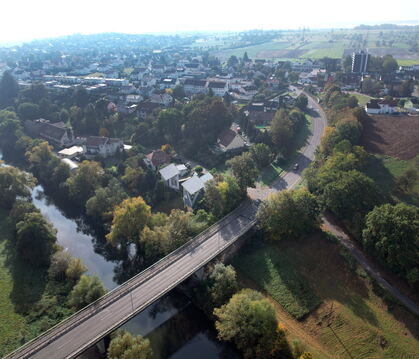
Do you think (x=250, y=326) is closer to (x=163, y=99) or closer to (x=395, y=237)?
(x=395, y=237)

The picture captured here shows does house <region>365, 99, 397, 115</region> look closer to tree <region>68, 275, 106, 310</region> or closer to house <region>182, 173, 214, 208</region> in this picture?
house <region>182, 173, 214, 208</region>

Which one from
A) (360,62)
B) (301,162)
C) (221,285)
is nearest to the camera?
(221,285)

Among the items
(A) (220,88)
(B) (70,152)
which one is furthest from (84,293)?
Answer: (A) (220,88)

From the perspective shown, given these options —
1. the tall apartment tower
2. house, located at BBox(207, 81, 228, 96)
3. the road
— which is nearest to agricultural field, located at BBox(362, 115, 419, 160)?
the road

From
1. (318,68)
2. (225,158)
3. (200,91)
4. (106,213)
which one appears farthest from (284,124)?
(318,68)

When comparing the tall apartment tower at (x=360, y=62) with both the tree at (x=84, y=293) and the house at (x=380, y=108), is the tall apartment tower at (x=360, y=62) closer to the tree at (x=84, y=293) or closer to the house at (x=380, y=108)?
the house at (x=380, y=108)

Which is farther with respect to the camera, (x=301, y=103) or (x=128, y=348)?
(x=301, y=103)

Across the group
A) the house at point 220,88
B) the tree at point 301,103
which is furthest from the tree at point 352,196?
the house at point 220,88
